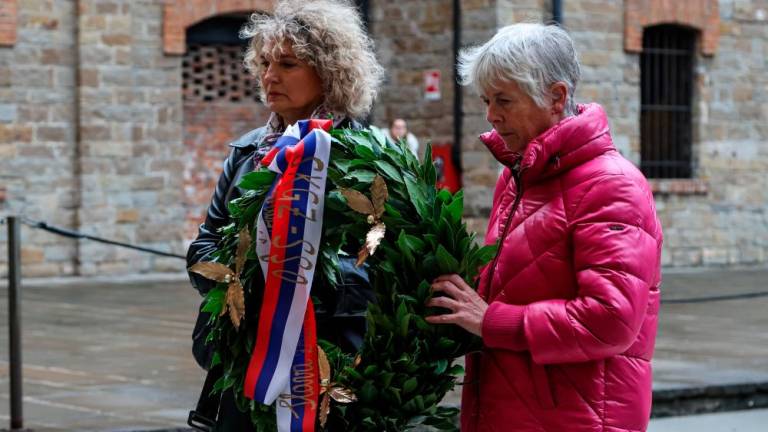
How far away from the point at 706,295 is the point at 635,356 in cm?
1202

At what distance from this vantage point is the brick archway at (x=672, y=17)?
18.3m

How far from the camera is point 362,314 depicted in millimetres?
3506

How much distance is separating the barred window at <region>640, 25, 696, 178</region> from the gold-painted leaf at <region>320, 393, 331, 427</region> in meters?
16.0

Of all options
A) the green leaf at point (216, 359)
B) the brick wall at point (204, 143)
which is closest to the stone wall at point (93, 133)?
the brick wall at point (204, 143)

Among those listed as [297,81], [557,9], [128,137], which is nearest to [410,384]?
[297,81]

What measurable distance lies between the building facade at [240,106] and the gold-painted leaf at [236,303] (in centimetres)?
1299

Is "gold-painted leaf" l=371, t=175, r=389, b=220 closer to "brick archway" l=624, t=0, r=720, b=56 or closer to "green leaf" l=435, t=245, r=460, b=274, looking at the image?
"green leaf" l=435, t=245, r=460, b=274

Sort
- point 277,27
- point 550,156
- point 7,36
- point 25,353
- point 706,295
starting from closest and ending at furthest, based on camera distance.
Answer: point 550,156 < point 277,27 < point 25,353 < point 706,295 < point 7,36

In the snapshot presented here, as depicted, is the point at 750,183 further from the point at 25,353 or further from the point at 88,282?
the point at 25,353

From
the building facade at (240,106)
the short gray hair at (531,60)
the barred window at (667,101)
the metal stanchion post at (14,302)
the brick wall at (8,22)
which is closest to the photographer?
the short gray hair at (531,60)

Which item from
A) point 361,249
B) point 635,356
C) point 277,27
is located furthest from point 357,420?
point 277,27

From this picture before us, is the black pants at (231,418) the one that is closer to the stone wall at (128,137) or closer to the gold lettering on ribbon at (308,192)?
the gold lettering on ribbon at (308,192)

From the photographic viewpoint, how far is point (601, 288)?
9.61ft

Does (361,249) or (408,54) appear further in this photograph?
(408,54)
